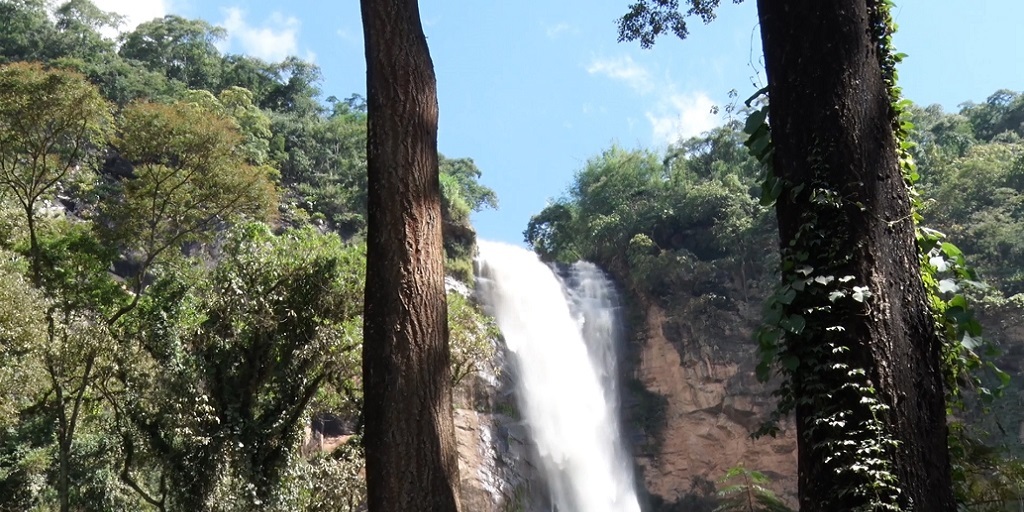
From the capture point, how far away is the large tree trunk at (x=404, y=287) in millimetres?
3609

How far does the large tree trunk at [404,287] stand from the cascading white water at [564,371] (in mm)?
19239

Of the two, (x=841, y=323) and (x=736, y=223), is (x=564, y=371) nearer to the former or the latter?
(x=736, y=223)

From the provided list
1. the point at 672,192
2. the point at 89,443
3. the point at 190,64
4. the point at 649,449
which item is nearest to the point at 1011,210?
the point at 672,192

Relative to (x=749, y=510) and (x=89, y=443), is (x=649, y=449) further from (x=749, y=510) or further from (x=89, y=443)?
(x=749, y=510)

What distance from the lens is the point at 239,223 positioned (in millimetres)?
12516

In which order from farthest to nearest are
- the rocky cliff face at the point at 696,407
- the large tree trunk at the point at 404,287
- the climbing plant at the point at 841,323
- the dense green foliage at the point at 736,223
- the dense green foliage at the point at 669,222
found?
1. the dense green foliage at the point at 669,222
2. the dense green foliage at the point at 736,223
3. the rocky cliff face at the point at 696,407
4. the large tree trunk at the point at 404,287
5. the climbing plant at the point at 841,323

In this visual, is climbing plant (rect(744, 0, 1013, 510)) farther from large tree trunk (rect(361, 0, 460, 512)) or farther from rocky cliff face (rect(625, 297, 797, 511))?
rocky cliff face (rect(625, 297, 797, 511))

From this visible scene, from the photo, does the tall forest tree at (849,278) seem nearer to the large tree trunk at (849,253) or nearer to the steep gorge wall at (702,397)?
the large tree trunk at (849,253)

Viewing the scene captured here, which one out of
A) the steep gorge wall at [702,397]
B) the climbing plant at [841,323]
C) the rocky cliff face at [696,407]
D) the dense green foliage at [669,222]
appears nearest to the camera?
the climbing plant at [841,323]

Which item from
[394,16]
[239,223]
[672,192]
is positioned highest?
[672,192]

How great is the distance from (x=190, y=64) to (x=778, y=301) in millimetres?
41828

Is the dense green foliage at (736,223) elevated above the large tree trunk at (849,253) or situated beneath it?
elevated above

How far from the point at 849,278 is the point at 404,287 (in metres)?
1.92

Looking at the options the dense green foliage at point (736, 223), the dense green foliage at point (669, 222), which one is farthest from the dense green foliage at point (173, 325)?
the dense green foliage at point (669, 222)
